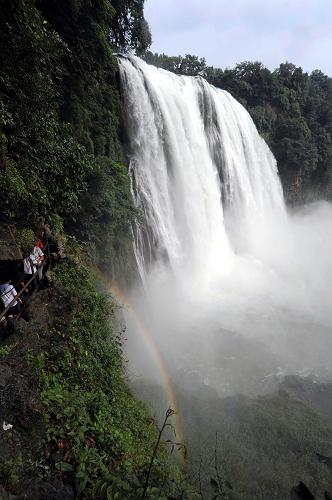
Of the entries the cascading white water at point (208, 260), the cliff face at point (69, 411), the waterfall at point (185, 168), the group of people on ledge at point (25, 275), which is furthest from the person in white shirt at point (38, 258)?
the waterfall at point (185, 168)

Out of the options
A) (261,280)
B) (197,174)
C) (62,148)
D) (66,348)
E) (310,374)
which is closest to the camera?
(66,348)

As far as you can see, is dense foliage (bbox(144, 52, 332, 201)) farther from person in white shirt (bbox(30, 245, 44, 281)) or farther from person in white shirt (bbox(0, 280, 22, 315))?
person in white shirt (bbox(0, 280, 22, 315))

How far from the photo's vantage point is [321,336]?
44.8 ft

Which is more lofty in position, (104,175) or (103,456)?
(104,175)

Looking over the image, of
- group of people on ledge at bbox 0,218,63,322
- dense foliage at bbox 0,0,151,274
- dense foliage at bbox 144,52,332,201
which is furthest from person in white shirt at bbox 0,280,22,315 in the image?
dense foliage at bbox 144,52,332,201

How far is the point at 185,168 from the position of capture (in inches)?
645

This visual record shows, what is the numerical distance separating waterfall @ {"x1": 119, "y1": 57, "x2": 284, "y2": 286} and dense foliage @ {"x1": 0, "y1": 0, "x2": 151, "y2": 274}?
1.27 m

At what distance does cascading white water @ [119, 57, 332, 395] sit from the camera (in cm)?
1193

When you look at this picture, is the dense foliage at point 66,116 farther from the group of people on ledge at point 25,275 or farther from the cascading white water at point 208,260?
the cascading white water at point 208,260

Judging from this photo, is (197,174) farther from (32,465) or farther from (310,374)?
(32,465)

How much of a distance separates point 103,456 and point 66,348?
1.91 metres

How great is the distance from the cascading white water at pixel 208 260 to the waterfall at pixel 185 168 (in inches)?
2.2

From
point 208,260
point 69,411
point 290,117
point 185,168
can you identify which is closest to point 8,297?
point 69,411

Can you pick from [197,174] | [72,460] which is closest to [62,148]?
[72,460]
